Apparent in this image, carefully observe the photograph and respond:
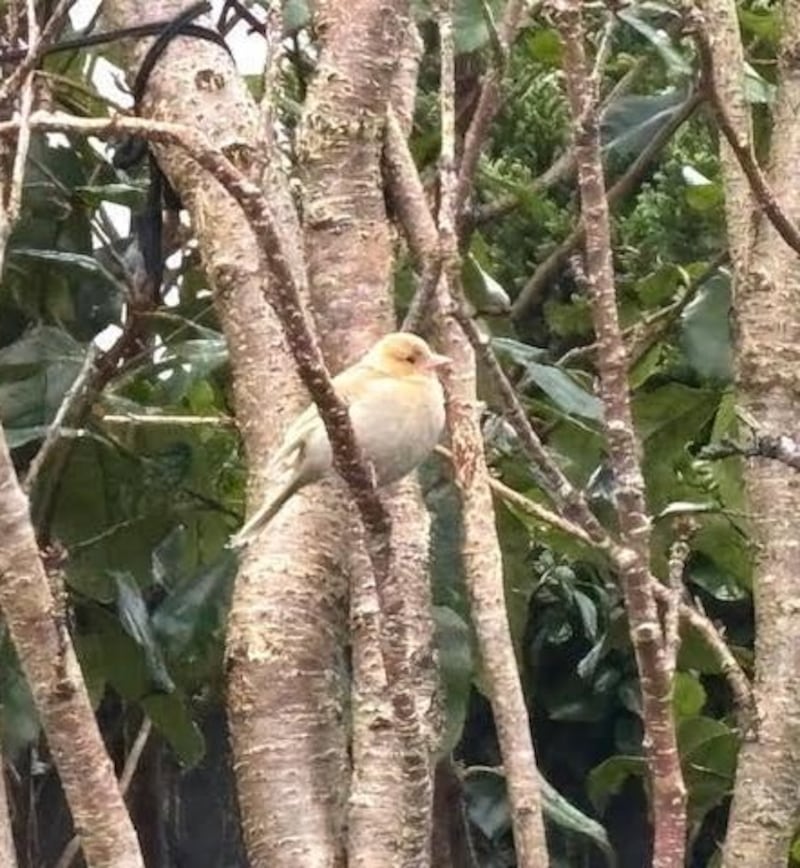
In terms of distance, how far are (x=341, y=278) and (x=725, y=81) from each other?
0.26 metres

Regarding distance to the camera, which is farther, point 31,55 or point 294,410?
point 294,410

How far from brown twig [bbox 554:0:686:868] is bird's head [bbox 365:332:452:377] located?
23 cm

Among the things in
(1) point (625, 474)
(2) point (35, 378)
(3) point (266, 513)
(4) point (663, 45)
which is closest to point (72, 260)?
(2) point (35, 378)

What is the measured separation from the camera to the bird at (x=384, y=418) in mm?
979

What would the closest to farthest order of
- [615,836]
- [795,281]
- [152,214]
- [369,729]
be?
[369,729] → [795,281] → [152,214] → [615,836]

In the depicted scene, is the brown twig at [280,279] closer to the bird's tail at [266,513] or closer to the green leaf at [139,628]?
the bird's tail at [266,513]

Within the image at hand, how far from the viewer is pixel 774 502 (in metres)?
1.10

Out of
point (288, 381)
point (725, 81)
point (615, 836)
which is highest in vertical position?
point (725, 81)

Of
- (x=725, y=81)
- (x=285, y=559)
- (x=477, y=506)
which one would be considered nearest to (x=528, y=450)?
(x=477, y=506)

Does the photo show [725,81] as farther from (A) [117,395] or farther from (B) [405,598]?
(A) [117,395]

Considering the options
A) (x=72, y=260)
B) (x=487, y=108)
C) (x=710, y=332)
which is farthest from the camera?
(x=72, y=260)

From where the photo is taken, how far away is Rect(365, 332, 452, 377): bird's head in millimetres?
1019

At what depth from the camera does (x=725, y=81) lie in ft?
3.61

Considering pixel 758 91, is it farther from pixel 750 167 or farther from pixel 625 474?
pixel 625 474
